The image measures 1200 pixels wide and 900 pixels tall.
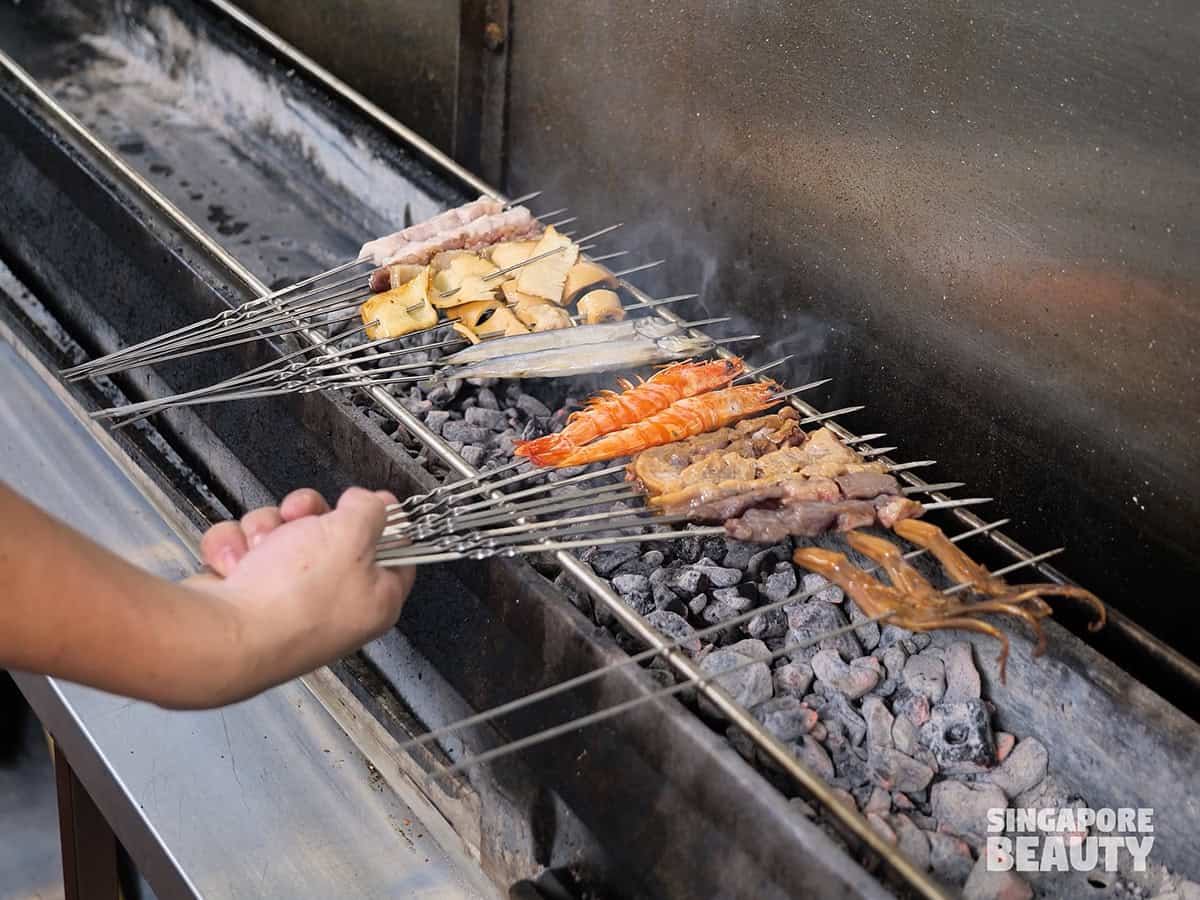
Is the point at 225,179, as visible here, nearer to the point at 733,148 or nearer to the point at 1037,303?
the point at 733,148

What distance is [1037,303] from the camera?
3.52 m

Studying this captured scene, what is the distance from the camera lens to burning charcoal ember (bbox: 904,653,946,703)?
311cm

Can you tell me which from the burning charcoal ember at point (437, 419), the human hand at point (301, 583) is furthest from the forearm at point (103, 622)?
the burning charcoal ember at point (437, 419)

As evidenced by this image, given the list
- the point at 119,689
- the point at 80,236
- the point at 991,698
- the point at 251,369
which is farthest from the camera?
the point at 80,236

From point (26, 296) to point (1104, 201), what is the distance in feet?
13.3

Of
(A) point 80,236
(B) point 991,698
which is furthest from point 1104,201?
(A) point 80,236

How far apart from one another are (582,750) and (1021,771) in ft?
3.39

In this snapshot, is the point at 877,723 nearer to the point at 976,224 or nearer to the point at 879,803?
the point at 879,803

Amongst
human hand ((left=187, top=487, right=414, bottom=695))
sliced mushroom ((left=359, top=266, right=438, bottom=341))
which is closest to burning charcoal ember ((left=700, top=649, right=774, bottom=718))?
human hand ((left=187, top=487, right=414, bottom=695))

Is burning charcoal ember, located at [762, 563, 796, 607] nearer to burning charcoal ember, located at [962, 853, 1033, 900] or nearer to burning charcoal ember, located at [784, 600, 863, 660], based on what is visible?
burning charcoal ember, located at [784, 600, 863, 660]

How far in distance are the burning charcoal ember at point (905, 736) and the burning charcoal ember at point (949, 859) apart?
0.93 feet

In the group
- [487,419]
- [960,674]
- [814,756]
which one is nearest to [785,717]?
[814,756]

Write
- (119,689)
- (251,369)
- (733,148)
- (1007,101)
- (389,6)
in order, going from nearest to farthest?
(119,689) < (1007,101) < (251,369) < (733,148) < (389,6)

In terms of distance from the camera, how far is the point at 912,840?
273 centimetres
